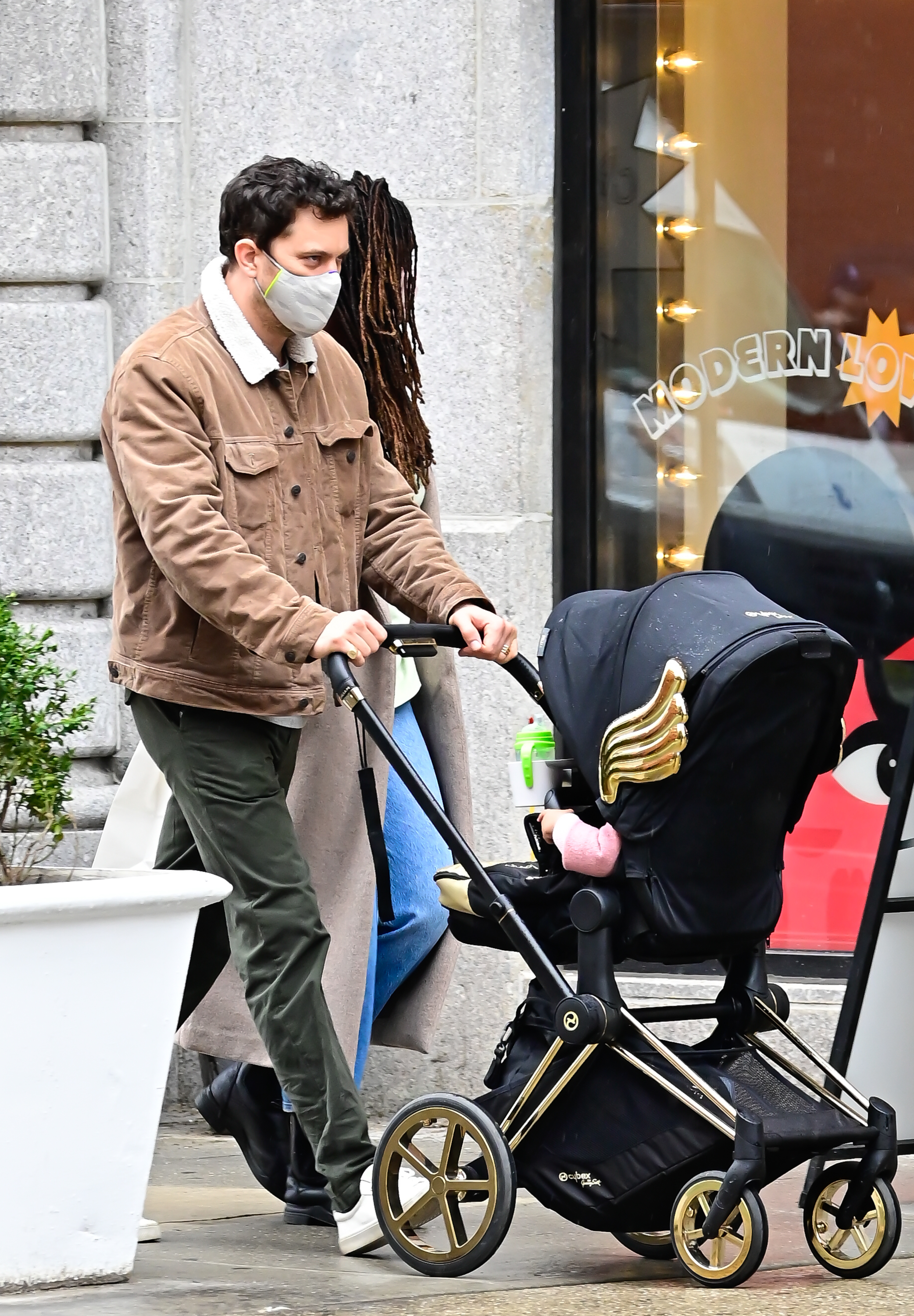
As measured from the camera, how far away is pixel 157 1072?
12.1 ft

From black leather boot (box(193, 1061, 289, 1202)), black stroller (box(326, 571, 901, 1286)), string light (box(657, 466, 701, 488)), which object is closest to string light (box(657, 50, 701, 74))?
string light (box(657, 466, 701, 488))

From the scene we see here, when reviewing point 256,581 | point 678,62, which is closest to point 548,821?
point 256,581

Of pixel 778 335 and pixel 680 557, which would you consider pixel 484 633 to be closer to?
pixel 680 557

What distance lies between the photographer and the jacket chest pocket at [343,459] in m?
4.14

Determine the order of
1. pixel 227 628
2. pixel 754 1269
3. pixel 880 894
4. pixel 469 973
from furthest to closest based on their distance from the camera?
pixel 469 973 < pixel 880 894 < pixel 227 628 < pixel 754 1269

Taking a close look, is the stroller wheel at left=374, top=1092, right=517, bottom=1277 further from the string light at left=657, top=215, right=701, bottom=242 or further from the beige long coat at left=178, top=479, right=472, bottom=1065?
the string light at left=657, top=215, right=701, bottom=242

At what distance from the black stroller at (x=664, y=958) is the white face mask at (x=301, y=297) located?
2.17 feet

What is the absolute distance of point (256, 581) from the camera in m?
3.73

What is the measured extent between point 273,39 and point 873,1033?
303 cm

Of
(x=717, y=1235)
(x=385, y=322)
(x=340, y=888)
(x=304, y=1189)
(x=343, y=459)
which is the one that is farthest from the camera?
(x=385, y=322)

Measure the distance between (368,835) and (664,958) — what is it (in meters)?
0.99

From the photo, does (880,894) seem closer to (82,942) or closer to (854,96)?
(82,942)

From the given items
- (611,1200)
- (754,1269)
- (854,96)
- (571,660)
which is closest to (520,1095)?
(611,1200)

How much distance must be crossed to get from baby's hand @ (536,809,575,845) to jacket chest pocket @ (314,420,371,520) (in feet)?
2.71
